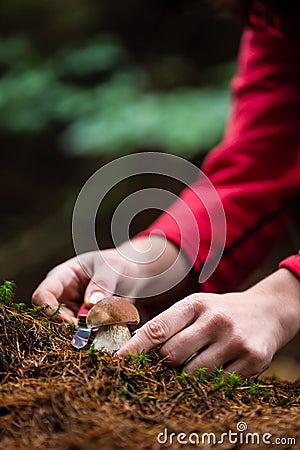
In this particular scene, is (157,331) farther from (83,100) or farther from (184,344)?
(83,100)

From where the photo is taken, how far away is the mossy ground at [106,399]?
774 mm

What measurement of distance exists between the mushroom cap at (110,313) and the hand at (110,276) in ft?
0.31

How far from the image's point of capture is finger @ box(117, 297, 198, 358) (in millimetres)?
1041

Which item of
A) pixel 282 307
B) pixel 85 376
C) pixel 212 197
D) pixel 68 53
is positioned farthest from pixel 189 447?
pixel 68 53

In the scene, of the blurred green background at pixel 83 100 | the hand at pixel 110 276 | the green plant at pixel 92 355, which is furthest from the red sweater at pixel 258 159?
the blurred green background at pixel 83 100

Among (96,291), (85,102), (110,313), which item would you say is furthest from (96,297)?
(85,102)

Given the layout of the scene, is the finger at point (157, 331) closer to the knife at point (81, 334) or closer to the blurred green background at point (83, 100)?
the knife at point (81, 334)

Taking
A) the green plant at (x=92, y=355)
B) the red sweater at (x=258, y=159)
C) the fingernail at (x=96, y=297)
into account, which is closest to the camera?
the green plant at (x=92, y=355)

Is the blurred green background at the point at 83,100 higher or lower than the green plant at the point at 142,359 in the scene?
lower

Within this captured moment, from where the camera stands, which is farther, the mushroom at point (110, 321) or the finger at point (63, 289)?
the finger at point (63, 289)

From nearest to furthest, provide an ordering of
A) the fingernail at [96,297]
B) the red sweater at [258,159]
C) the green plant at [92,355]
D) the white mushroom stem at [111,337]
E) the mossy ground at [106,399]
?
the mossy ground at [106,399], the green plant at [92,355], the white mushroom stem at [111,337], the fingernail at [96,297], the red sweater at [258,159]

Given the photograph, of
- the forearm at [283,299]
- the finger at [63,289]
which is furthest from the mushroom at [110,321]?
the forearm at [283,299]

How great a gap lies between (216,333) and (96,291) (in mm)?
296

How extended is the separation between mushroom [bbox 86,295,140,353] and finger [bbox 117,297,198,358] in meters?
0.06
